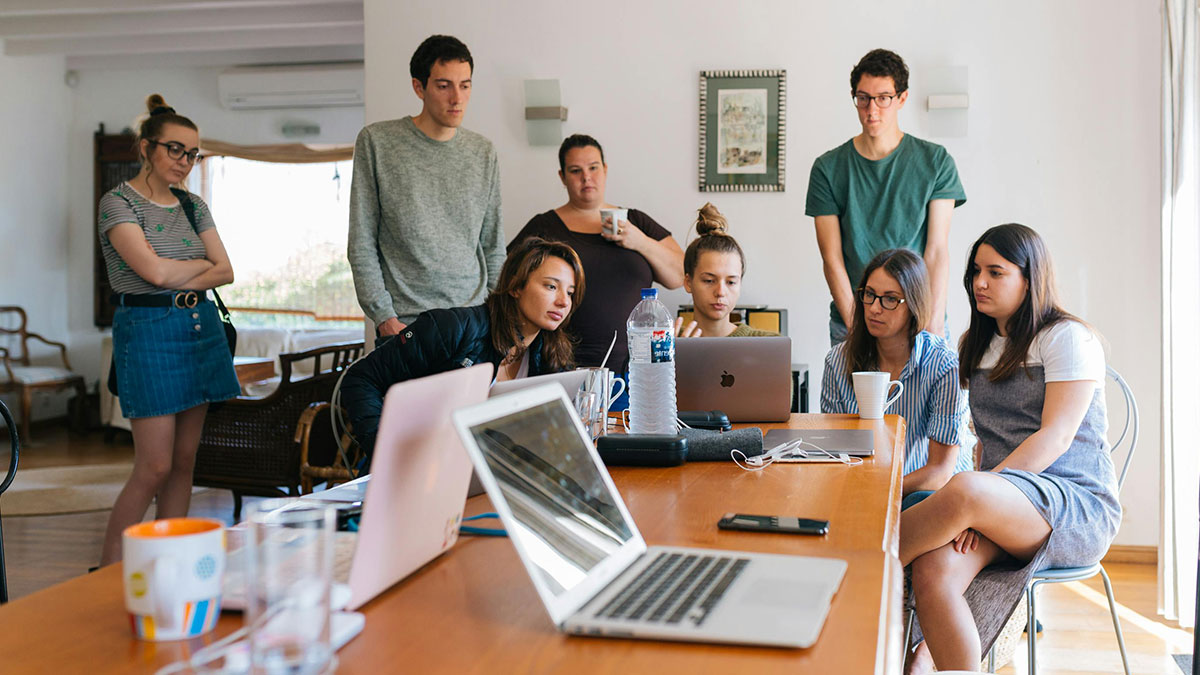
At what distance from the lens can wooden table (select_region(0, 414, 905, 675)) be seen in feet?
2.56

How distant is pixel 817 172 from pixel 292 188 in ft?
18.5

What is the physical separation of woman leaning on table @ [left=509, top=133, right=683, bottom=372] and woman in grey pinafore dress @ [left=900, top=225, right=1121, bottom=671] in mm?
1160

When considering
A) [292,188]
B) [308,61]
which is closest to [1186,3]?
[308,61]

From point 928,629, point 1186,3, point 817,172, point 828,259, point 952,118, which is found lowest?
point 928,629

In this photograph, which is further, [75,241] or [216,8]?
[75,241]

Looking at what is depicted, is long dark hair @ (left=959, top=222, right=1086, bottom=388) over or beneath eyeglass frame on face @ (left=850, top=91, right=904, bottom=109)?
beneath

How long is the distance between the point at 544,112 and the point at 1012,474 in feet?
8.82

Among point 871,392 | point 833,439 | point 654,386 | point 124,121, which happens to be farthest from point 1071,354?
point 124,121

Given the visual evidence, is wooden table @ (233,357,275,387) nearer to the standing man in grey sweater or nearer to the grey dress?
the standing man in grey sweater

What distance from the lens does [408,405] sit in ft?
3.01

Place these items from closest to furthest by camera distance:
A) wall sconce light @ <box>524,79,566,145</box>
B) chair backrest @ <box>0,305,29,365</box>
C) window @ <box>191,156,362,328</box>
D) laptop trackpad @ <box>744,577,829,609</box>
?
1. laptop trackpad @ <box>744,577,829,609</box>
2. wall sconce light @ <box>524,79,566,145</box>
3. chair backrest @ <box>0,305,29,365</box>
4. window @ <box>191,156,362,328</box>

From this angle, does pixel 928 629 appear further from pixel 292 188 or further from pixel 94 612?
pixel 292 188

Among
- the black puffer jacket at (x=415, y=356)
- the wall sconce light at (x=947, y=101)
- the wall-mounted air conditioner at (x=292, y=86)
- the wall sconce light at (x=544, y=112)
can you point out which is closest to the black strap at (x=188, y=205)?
the black puffer jacket at (x=415, y=356)

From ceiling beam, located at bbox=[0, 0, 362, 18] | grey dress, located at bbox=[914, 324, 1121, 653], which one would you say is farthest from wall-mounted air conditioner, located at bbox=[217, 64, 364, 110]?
grey dress, located at bbox=[914, 324, 1121, 653]
